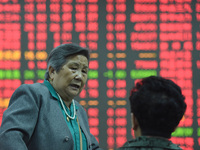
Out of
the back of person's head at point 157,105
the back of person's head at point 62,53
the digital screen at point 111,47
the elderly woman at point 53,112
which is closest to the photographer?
the back of person's head at point 157,105

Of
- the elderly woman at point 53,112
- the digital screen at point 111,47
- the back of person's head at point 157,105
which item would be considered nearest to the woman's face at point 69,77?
the elderly woman at point 53,112

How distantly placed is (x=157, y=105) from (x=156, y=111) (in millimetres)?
14

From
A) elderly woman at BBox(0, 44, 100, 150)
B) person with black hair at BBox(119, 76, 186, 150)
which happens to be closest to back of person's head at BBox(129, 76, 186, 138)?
person with black hair at BBox(119, 76, 186, 150)

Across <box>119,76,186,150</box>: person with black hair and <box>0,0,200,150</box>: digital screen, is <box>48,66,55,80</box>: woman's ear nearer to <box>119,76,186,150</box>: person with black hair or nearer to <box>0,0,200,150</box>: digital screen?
<box>119,76,186,150</box>: person with black hair

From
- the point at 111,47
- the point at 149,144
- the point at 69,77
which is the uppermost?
the point at 111,47

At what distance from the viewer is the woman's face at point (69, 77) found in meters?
1.06

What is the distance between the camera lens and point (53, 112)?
3.17 feet

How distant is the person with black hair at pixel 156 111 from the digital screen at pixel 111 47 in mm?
1158

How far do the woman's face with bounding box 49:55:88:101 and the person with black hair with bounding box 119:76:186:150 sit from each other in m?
0.47

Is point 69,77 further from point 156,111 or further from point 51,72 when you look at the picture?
point 156,111

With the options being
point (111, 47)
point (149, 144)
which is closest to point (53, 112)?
point (149, 144)

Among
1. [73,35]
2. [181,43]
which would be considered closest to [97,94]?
[73,35]

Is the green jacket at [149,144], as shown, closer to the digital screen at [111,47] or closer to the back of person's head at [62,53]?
the back of person's head at [62,53]

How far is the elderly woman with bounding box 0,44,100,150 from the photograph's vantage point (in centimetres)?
88
